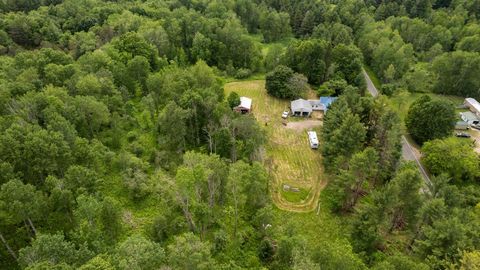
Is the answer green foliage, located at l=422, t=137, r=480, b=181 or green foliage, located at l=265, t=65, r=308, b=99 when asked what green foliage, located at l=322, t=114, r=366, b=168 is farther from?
green foliage, located at l=265, t=65, r=308, b=99

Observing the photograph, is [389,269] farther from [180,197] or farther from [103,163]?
[103,163]

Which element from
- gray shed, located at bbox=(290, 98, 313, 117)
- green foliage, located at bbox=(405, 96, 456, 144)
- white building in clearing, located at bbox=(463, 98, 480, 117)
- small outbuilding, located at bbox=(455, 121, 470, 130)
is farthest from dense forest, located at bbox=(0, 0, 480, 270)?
small outbuilding, located at bbox=(455, 121, 470, 130)

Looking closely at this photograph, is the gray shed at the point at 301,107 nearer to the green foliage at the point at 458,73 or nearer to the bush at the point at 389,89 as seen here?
the bush at the point at 389,89

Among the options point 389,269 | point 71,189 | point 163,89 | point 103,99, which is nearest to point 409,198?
point 389,269

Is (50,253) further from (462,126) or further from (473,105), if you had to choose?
(473,105)

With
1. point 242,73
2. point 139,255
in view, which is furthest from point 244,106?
point 139,255
